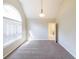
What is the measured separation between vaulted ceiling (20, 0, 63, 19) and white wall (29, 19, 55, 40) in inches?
31.9

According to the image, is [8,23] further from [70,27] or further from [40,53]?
[70,27]

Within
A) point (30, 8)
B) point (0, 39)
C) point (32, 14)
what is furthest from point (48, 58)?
point (32, 14)

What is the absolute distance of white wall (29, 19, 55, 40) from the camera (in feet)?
37.3

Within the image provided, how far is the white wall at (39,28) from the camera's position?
11367mm

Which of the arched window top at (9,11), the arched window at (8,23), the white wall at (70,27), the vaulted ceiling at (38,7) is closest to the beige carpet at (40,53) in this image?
the white wall at (70,27)

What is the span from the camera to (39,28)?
37.5 feet

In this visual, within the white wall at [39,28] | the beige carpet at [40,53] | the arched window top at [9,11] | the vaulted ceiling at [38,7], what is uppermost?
the vaulted ceiling at [38,7]

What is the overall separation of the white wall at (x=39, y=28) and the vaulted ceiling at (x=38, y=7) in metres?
0.81

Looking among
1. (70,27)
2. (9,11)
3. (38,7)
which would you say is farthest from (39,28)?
(70,27)

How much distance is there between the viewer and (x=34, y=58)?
4.65 meters

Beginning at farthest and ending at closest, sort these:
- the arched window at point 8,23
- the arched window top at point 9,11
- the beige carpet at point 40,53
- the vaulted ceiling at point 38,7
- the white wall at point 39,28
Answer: the white wall at point 39,28, the vaulted ceiling at point 38,7, the arched window top at point 9,11, the arched window at point 8,23, the beige carpet at point 40,53

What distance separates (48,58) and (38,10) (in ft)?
18.6

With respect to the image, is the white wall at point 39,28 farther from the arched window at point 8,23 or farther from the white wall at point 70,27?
the arched window at point 8,23

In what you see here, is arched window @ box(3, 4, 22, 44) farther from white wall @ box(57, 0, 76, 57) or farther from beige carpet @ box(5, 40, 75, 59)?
white wall @ box(57, 0, 76, 57)
